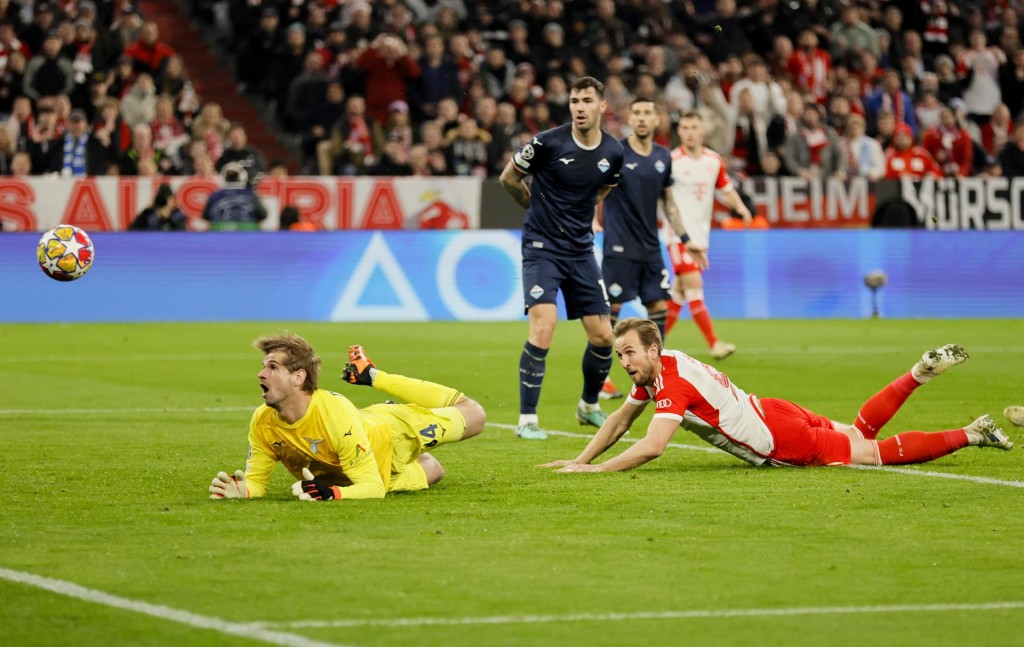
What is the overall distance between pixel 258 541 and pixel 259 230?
1485cm

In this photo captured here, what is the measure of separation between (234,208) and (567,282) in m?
11.3

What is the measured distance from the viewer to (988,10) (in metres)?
32.1

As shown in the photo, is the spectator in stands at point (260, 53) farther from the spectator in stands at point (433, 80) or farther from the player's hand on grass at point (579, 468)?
the player's hand on grass at point (579, 468)

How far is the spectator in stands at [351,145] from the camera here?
24.8 m

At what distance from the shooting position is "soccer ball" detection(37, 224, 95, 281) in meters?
12.6

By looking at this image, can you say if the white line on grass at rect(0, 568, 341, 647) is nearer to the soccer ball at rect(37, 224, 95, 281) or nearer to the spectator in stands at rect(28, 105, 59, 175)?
the soccer ball at rect(37, 224, 95, 281)

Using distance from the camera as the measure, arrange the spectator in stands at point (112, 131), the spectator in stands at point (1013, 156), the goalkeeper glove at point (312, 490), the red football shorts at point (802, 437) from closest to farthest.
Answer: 1. the goalkeeper glove at point (312, 490)
2. the red football shorts at point (802, 437)
3. the spectator in stands at point (112, 131)
4. the spectator in stands at point (1013, 156)

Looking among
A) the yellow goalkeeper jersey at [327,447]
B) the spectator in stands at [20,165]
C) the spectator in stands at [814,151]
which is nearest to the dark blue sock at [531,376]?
the yellow goalkeeper jersey at [327,447]

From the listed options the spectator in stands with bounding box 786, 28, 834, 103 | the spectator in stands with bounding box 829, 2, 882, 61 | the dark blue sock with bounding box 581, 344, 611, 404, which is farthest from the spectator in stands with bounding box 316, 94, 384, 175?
the dark blue sock with bounding box 581, 344, 611, 404

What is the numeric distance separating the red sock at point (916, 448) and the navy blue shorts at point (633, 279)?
171 inches

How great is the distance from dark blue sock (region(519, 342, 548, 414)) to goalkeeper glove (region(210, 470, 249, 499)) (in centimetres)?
343

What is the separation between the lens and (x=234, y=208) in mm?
22203

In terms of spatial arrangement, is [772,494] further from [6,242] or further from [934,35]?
[934,35]

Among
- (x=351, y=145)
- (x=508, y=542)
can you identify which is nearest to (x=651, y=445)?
(x=508, y=542)
